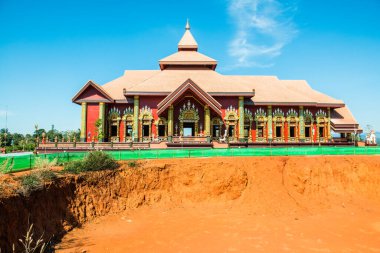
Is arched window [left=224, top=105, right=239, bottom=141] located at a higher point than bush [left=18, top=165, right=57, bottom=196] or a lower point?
higher

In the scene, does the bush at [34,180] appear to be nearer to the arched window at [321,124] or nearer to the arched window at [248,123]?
the arched window at [248,123]

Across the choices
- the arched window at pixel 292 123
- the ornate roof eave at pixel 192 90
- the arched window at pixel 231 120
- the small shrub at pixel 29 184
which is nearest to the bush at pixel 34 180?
the small shrub at pixel 29 184

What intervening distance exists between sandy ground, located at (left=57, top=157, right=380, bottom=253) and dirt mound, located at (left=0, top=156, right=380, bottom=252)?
3.5 inches

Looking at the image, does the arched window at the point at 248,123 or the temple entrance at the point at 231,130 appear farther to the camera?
the arched window at the point at 248,123

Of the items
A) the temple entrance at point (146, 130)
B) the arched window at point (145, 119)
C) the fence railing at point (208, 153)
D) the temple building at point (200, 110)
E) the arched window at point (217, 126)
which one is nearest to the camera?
the fence railing at point (208, 153)

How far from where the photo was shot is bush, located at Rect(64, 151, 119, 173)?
57.7 feet

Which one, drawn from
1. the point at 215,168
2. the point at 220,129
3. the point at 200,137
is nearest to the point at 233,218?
the point at 215,168

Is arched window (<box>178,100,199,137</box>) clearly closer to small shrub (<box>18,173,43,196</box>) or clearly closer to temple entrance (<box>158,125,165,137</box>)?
temple entrance (<box>158,125,165,137</box>)

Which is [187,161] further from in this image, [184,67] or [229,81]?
[184,67]

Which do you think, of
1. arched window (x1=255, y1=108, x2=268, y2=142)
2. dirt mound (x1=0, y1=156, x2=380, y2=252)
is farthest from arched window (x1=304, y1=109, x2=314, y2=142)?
dirt mound (x1=0, y1=156, x2=380, y2=252)

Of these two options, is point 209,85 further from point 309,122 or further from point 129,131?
point 309,122

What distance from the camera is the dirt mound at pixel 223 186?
634 inches

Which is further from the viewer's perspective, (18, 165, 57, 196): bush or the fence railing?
the fence railing

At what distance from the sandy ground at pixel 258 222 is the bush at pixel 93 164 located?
3524 millimetres
